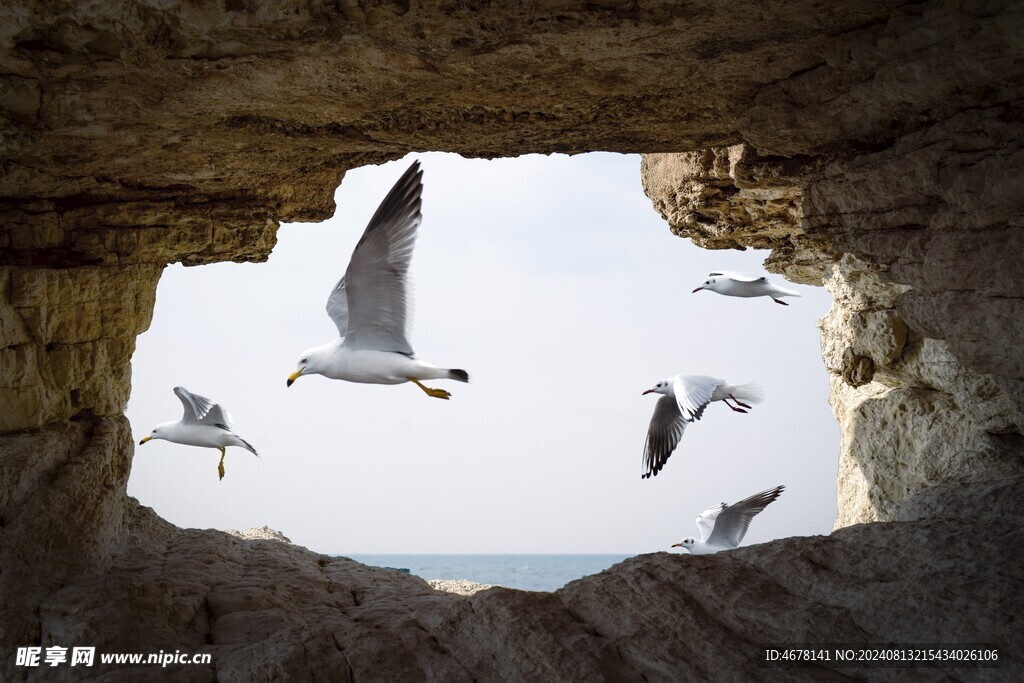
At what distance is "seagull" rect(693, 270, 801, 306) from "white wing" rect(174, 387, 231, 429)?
16.6 ft

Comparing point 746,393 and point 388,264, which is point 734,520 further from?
point 388,264

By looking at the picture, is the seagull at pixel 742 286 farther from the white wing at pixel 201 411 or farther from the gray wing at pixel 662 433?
the white wing at pixel 201 411

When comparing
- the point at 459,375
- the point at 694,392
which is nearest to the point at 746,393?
the point at 694,392

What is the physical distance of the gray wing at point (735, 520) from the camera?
29.5 ft

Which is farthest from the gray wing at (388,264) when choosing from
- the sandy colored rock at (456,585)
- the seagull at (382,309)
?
the sandy colored rock at (456,585)

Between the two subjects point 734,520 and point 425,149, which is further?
point 734,520

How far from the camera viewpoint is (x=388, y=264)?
6738mm

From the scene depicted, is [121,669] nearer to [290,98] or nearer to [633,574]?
[633,574]

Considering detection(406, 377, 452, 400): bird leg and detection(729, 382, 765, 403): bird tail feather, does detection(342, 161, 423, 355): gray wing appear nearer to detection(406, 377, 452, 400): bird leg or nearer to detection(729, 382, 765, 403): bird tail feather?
detection(406, 377, 452, 400): bird leg

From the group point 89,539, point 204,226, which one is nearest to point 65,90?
point 204,226

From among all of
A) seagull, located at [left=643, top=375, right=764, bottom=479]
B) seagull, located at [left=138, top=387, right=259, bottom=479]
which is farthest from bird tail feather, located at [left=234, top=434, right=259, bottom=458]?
seagull, located at [left=643, top=375, right=764, bottom=479]

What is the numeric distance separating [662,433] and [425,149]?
457 centimetres

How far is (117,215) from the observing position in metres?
6.68

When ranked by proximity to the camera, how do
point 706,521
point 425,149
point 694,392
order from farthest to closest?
point 706,521 < point 694,392 < point 425,149
